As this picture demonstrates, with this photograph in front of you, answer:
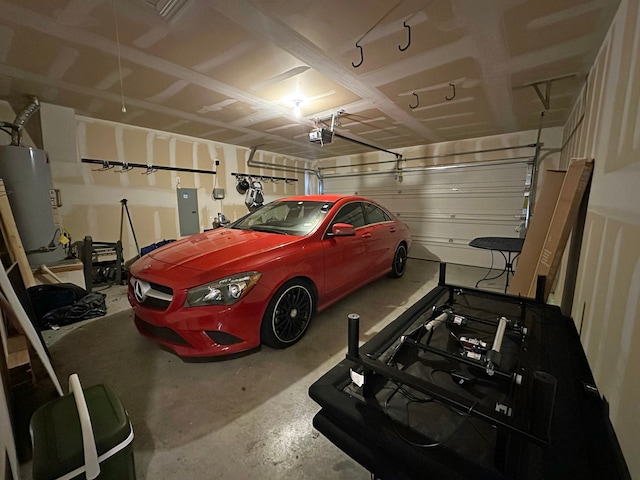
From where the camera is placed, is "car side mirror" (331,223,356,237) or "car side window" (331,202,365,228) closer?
"car side mirror" (331,223,356,237)

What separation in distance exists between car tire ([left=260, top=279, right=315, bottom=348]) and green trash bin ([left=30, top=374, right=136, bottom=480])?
1.04m

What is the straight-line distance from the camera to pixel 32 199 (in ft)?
10.1

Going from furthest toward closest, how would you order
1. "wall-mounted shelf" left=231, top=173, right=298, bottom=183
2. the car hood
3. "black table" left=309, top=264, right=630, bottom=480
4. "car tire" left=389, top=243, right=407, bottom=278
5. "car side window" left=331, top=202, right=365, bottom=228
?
"wall-mounted shelf" left=231, top=173, right=298, bottom=183 < "car tire" left=389, top=243, right=407, bottom=278 < "car side window" left=331, top=202, right=365, bottom=228 < the car hood < "black table" left=309, top=264, right=630, bottom=480

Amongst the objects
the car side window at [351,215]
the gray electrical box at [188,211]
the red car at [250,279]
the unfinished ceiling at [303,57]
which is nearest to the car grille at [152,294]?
the red car at [250,279]

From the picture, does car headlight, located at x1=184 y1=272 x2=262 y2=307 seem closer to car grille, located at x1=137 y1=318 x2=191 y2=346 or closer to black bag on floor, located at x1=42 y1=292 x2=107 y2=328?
car grille, located at x1=137 y1=318 x2=191 y2=346

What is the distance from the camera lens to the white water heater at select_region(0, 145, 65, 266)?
2.91 meters

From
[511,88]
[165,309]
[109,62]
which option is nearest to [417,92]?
[511,88]

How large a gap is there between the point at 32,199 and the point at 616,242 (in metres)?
5.27

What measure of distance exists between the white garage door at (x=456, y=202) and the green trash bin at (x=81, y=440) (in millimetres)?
5743

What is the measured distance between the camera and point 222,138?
5066 millimetres

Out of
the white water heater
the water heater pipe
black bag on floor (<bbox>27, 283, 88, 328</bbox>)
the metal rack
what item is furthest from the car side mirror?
the water heater pipe

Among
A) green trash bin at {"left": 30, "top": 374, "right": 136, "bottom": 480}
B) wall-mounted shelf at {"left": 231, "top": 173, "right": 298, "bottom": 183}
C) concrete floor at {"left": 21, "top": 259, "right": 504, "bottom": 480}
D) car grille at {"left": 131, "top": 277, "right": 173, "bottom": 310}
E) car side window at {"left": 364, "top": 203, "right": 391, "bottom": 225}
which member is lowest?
concrete floor at {"left": 21, "top": 259, "right": 504, "bottom": 480}

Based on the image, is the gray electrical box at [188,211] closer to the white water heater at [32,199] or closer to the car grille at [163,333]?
the white water heater at [32,199]

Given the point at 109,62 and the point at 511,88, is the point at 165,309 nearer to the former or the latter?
the point at 109,62
